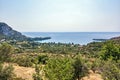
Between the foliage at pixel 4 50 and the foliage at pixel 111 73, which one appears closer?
the foliage at pixel 111 73

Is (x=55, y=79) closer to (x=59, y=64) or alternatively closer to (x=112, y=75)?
(x=59, y=64)

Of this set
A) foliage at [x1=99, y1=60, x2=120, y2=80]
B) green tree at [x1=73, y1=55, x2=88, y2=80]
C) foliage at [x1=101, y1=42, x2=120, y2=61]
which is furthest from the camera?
foliage at [x1=101, y1=42, x2=120, y2=61]

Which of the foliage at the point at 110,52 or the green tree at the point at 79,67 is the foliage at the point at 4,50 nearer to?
the green tree at the point at 79,67

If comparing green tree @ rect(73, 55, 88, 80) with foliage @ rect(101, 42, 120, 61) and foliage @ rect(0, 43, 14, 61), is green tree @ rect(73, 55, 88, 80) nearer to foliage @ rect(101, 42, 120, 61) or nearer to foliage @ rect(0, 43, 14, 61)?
foliage @ rect(0, 43, 14, 61)

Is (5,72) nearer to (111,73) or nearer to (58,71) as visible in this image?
(58,71)

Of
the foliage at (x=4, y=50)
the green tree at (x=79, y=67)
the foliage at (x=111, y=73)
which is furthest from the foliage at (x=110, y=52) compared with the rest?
the foliage at (x=111, y=73)

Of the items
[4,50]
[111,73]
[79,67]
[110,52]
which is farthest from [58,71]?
[110,52]

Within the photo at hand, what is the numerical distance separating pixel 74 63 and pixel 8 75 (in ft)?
53.0

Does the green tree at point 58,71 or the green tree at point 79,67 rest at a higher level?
the green tree at point 58,71

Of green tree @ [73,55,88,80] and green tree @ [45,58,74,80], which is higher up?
green tree @ [45,58,74,80]

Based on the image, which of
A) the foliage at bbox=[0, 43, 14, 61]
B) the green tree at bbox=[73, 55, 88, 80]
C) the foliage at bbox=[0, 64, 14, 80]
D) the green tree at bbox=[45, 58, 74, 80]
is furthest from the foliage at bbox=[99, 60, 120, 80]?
the foliage at bbox=[0, 43, 14, 61]

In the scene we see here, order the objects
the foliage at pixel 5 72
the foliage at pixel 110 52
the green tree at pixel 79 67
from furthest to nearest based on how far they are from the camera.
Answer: the foliage at pixel 110 52, the green tree at pixel 79 67, the foliage at pixel 5 72

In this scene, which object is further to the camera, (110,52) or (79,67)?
(110,52)

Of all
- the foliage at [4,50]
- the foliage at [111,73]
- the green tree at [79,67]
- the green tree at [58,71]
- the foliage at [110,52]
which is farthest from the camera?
the foliage at [110,52]
